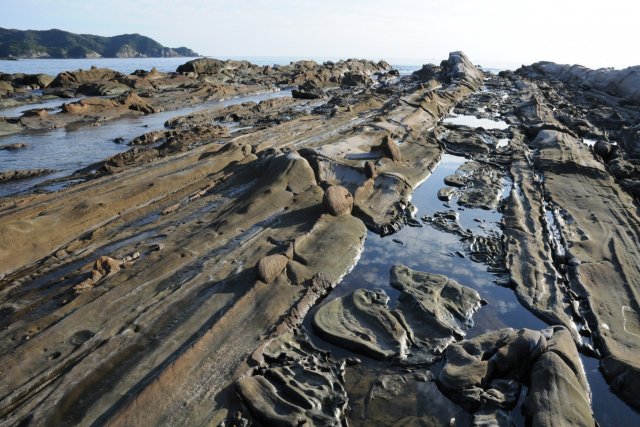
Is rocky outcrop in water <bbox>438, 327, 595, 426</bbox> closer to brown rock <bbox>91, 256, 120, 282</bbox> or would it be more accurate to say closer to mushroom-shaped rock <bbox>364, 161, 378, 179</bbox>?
brown rock <bbox>91, 256, 120, 282</bbox>

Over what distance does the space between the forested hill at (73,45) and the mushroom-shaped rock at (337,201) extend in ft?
466

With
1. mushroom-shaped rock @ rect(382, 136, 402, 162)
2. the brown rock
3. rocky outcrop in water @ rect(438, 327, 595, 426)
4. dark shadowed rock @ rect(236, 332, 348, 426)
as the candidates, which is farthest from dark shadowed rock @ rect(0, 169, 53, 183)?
rocky outcrop in water @ rect(438, 327, 595, 426)

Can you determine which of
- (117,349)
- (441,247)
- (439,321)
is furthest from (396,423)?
(441,247)

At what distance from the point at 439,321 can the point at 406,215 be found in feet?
15.5

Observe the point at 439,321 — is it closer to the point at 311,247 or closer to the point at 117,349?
the point at 311,247

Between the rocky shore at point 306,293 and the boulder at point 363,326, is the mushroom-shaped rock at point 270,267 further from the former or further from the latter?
the boulder at point 363,326

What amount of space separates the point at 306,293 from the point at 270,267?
0.79 meters

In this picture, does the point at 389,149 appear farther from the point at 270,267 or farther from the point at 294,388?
the point at 294,388

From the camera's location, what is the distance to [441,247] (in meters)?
9.31

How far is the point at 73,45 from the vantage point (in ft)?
472

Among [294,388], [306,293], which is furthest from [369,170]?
[294,388]

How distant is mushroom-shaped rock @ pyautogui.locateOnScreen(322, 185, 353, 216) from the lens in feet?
31.2

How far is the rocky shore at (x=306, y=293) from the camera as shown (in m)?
Result: 4.95

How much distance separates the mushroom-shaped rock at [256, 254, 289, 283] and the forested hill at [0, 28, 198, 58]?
144m
